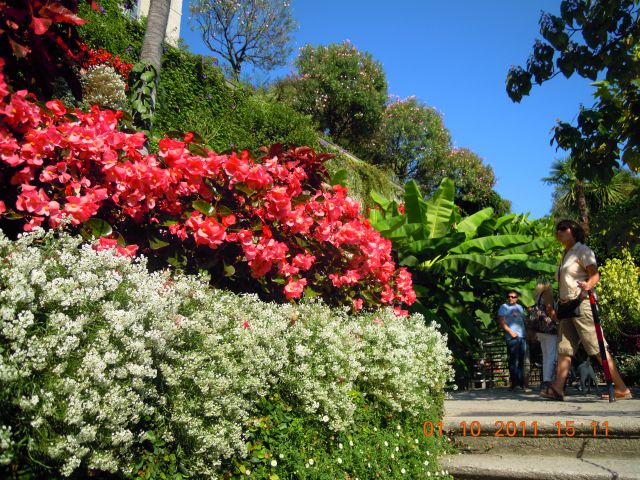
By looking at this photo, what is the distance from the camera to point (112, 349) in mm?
1794

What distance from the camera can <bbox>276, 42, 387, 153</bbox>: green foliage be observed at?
1061 inches

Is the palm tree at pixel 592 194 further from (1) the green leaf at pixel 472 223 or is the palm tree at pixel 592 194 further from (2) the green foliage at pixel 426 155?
(1) the green leaf at pixel 472 223

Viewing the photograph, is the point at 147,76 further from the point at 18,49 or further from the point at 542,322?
the point at 542,322

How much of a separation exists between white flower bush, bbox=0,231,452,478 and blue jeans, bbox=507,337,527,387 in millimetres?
6190

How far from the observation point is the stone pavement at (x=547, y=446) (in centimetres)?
357

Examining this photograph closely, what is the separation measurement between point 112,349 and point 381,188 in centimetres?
1300

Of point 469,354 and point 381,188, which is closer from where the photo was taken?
point 469,354

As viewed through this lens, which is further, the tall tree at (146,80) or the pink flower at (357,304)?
the tall tree at (146,80)

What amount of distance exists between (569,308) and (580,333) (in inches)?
11.2

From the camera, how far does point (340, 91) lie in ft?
87.5

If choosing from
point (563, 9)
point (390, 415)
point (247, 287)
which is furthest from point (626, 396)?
point (247, 287)

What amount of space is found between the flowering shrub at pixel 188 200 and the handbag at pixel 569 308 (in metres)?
2.51

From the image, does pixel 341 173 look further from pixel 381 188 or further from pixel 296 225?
pixel 381 188

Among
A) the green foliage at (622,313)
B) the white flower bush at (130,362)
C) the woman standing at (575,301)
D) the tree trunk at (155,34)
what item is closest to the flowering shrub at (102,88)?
the tree trunk at (155,34)
